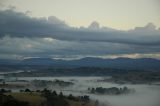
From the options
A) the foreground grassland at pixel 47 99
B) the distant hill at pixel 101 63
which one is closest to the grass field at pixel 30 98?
the foreground grassland at pixel 47 99

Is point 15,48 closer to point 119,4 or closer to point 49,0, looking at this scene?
point 49,0

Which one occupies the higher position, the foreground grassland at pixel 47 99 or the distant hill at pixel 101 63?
the distant hill at pixel 101 63

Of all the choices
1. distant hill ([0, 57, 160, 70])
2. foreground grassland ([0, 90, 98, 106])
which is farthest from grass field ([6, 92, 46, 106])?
distant hill ([0, 57, 160, 70])

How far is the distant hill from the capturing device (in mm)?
4363

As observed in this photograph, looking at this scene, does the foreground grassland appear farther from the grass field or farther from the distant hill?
the distant hill

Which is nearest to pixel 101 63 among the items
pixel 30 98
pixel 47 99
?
pixel 47 99

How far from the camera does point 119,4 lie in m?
4.42

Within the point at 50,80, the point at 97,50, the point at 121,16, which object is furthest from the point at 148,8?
the point at 50,80

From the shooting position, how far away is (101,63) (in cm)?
445

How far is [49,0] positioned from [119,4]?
91 cm

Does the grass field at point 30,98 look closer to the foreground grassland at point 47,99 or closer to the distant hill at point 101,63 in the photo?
Result: the foreground grassland at point 47,99

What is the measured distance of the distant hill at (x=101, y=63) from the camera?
14.3ft

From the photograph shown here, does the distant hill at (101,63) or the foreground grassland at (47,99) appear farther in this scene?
the distant hill at (101,63)

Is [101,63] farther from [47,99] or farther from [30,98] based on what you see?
[30,98]
